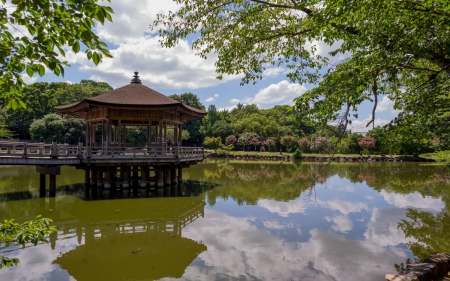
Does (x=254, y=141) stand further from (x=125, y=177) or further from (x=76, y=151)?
(x=76, y=151)

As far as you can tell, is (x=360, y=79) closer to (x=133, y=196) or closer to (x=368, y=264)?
(x=368, y=264)

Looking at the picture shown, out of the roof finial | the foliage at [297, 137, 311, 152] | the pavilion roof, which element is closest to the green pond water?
the pavilion roof

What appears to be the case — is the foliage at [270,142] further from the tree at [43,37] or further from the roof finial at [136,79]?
the tree at [43,37]

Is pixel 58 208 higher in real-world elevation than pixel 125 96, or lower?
lower

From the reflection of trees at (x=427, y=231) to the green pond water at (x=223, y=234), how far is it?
0.08ft

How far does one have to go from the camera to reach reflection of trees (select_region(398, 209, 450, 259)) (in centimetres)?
651

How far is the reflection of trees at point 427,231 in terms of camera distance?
6512 millimetres

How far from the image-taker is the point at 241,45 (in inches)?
206

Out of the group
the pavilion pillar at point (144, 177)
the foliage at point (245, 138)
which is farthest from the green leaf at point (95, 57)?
the foliage at point (245, 138)

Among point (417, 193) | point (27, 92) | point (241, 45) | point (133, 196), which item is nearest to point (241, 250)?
point (241, 45)

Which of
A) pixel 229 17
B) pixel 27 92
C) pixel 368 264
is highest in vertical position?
pixel 27 92

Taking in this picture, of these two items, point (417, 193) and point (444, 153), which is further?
point (417, 193)

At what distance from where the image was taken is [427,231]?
25.5ft

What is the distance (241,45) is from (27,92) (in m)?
36.2
